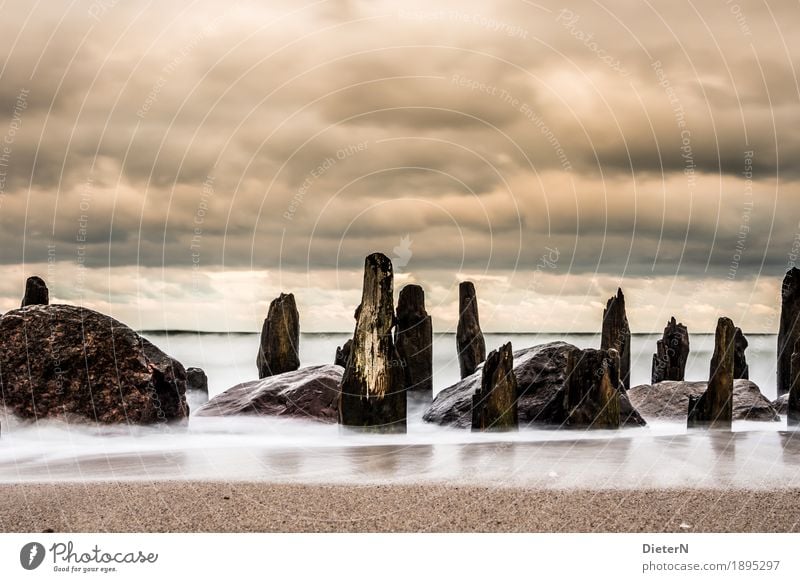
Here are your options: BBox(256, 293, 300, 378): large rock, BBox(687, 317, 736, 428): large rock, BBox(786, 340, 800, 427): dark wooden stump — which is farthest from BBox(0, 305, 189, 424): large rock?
BBox(786, 340, 800, 427): dark wooden stump

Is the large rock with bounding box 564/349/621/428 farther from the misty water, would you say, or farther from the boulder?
the boulder

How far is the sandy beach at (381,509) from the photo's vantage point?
28.1 ft

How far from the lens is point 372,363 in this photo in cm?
1303

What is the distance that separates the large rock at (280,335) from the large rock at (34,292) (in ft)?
18.0

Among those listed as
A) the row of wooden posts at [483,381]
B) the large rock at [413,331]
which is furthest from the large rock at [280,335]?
the row of wooden posts at [483,381]

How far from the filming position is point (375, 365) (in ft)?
42.7

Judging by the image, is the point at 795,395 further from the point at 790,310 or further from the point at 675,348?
the point at 675,348

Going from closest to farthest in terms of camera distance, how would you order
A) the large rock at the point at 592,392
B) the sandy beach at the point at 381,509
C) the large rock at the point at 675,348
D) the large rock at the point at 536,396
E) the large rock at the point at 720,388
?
the sandy beach at the point at 381,509
the large rock at the point at 592,392
the large rock at the point at 720,388
the large rock at the point at 536,396
the large rock at the point at 675,348

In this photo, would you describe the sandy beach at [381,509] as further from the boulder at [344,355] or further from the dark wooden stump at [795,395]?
the boulder at [344,355]

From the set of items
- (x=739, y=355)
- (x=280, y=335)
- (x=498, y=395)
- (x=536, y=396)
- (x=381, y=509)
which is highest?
(x=280, y=335)

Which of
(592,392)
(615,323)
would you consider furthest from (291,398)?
(615,323)

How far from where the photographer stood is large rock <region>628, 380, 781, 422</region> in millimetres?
16625

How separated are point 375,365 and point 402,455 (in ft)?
5.35

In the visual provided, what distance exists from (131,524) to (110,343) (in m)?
5.63
